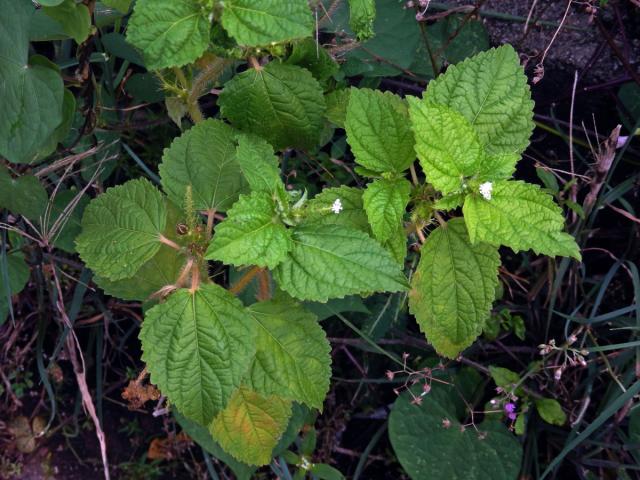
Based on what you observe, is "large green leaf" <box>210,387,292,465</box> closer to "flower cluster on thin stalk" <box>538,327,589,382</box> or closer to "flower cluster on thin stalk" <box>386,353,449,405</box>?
"flower cluster on thin stalk" <box>386,353,449,405</box>

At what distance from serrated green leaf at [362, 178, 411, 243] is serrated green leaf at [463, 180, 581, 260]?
0.14 m

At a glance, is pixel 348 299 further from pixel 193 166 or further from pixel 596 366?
pixel 596 366

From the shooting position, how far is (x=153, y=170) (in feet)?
7.48

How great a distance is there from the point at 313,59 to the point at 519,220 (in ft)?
2.17

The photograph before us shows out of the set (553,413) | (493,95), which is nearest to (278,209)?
(493,95)

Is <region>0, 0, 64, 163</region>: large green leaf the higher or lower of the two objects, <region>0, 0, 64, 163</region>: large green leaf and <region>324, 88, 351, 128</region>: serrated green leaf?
the higher

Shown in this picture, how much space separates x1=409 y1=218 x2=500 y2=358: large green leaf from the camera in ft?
4.89

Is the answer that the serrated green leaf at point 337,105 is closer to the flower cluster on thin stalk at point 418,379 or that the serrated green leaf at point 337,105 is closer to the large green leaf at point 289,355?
the large green leaf at point 289,355

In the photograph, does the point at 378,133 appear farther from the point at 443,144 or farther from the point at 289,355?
the point at 289,355

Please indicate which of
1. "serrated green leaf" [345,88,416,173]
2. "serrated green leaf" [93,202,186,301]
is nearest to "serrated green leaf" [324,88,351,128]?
"serrated green leaf" [345,88,416,173]

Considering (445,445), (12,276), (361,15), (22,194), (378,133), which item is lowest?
(445,445)

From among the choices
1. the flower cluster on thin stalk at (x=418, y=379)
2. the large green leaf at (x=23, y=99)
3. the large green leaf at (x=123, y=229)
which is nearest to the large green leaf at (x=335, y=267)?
the large green leaf at (x=123, y=229)

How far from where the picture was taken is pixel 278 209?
4.48 ft

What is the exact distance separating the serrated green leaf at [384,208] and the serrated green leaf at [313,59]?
39 centimetres
